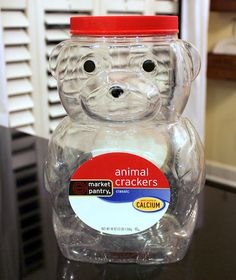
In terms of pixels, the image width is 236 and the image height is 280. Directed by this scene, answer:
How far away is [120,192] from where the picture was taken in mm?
456

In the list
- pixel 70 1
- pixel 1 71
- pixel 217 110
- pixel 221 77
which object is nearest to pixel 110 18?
pixel 1 71

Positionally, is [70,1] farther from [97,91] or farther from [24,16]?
[97,91]

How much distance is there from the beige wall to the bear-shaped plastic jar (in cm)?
201

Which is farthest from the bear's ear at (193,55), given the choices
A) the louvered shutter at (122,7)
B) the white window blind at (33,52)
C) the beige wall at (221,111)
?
the beige wall at (221,111)

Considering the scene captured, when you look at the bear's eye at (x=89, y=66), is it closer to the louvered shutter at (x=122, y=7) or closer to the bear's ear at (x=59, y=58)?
the bear's ear at (x=59, y=58)

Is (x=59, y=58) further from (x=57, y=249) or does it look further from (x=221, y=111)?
(x=221, y=111)

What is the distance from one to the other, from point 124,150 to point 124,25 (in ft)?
0.43

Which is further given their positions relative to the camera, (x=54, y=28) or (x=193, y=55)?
(x=54, y=28)

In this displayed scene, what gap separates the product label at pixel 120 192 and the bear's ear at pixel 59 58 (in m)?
0.12

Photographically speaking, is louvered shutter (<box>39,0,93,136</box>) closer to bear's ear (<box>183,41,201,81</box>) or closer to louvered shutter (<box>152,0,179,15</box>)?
louvered shutter (<box>152,0,179,15</box>)

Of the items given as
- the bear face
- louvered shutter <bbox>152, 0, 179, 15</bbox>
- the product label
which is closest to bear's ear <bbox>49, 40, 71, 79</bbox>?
the bear face

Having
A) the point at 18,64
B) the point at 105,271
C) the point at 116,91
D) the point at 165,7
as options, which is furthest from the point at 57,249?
the point at 165,7

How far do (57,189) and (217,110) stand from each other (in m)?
2.16

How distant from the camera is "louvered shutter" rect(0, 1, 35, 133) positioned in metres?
1.53
